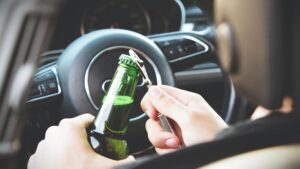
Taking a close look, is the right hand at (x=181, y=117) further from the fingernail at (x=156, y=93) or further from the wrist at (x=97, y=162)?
the wrist at (x=97, y=162)

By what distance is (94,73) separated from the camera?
183 cm

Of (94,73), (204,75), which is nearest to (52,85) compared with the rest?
(94,73)

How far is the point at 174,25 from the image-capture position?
7.85ft

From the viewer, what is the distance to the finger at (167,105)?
4.76ft

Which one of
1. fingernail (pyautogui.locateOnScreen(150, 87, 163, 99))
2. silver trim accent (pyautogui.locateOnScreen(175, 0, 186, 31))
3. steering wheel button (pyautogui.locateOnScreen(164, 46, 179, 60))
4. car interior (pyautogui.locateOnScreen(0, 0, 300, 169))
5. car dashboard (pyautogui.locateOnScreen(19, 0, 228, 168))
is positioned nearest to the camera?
car interior (pyautogui.locateOnScreen(0, 0, 300, 169))

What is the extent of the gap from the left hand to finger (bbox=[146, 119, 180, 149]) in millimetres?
139

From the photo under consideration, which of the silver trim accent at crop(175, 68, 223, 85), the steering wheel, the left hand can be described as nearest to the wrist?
the left hand

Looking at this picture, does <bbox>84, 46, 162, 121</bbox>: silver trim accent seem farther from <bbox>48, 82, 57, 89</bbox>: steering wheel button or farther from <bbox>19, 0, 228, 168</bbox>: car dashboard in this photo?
<bbox>19, 0, 228, 168</bbox>: car dashboard

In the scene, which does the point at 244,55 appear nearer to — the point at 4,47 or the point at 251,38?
the point at 251,38

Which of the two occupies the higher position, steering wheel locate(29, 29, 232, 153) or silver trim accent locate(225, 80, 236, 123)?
steering wheel locate(29, 29, 232, 153)

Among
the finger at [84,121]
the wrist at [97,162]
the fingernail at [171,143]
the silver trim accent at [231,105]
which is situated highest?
the finger at [84,121]

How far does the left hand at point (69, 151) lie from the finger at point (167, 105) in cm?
15

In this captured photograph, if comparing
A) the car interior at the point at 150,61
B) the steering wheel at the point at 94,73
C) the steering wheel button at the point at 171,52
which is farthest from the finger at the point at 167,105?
the steering wheel button at the point at 171,52

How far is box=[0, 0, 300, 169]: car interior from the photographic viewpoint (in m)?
0.90
